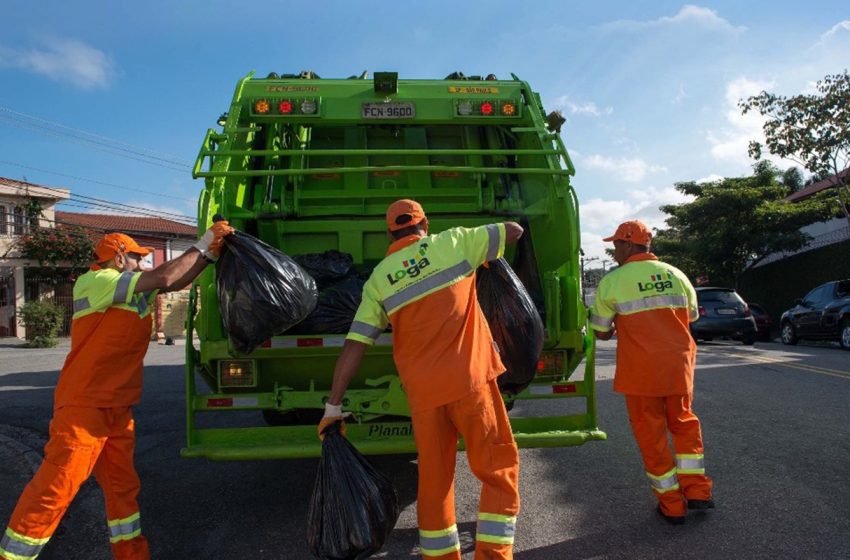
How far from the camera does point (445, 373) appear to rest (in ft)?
8.40

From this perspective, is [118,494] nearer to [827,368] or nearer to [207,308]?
[207,308]

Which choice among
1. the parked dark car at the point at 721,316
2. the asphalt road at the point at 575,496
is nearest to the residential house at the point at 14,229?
the asphalt road at the point at 575,496

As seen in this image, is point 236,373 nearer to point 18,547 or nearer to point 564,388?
point 18,547

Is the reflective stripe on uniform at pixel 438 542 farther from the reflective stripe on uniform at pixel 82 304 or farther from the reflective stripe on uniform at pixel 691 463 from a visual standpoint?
the reflective stripe on uniform at pixel 82 304

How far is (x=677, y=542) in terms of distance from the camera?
3152 mm

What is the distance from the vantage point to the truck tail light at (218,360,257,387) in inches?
143

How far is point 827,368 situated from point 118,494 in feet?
30.9

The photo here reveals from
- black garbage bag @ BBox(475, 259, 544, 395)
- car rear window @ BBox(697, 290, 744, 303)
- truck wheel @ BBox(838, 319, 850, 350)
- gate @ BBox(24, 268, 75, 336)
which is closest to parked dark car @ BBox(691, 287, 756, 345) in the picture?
car rear window @ BBox(697, 290, 744, 303)

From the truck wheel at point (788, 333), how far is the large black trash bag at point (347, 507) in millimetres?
14683

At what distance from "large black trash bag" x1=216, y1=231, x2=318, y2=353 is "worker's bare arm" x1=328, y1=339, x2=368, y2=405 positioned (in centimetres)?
55

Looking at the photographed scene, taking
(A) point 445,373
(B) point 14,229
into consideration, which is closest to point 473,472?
(A) point 445,373

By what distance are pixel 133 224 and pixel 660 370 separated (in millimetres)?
35051

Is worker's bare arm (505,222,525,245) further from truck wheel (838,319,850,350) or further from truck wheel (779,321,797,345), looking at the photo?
truck wheel (779,321,797,345)

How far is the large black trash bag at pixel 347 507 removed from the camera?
2.56 meters
